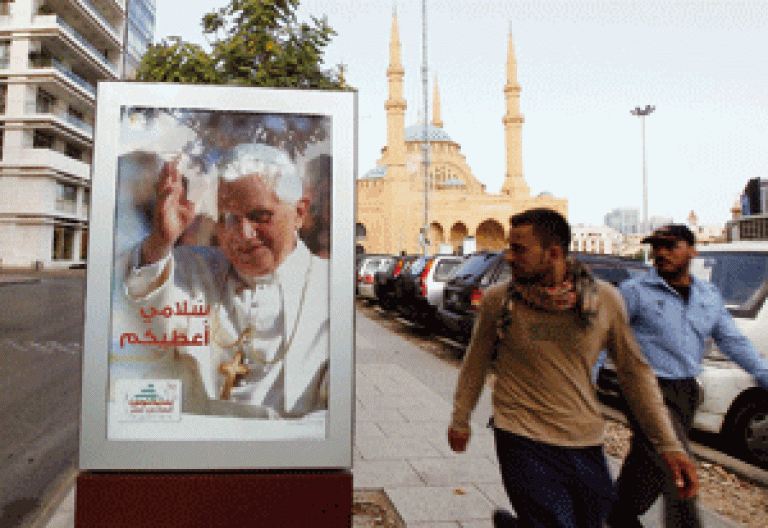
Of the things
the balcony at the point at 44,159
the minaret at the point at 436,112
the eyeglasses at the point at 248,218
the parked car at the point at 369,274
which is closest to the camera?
the eyeglasses at the point at 248,218

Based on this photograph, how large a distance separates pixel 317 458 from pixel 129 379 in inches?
33.0

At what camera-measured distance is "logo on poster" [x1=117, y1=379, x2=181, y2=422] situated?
2510mm

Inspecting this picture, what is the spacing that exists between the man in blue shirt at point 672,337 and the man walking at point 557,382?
2.78ft

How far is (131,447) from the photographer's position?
2.51 m

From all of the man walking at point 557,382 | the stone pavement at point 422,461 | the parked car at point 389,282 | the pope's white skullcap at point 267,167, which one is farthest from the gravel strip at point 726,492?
the parked car at point 389,282

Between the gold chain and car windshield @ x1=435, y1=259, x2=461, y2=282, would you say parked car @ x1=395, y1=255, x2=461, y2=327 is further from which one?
the gold chain

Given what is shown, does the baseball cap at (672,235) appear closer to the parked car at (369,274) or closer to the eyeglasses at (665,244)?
the eyeglasses at (665,244)

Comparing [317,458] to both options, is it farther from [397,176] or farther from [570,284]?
[397,176]

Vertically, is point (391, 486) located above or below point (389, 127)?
below

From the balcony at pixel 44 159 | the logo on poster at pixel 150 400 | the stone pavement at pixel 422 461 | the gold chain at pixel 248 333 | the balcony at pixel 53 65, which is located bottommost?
the stone pavement at pixel 422 461

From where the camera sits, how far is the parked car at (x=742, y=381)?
5.07 meters

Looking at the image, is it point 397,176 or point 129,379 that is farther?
point 397,176

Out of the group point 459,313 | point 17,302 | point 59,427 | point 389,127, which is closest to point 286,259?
point 59,427

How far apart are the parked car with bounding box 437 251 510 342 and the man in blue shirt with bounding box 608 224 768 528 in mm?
5410
